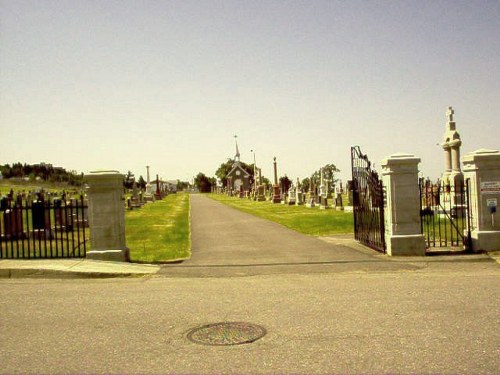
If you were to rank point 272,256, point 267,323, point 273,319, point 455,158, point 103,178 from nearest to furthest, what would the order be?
1. point 267,323
2. point 273,319
3. point 103,178
4. point 272,256
5. point 455,158

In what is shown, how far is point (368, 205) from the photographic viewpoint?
13.4 meters

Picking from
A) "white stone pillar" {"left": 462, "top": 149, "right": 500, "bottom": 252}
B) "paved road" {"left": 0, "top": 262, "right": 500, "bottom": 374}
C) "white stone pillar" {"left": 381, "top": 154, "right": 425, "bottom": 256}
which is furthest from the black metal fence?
"white stone pillar" {"left": 462, "top": 149, "right": 500, "bottom": 252}

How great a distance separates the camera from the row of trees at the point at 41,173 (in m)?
107

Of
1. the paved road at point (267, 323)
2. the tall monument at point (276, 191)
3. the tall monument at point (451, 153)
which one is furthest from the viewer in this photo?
the tall monument at point (276, 191)

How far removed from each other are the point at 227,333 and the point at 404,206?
7628 millimetres

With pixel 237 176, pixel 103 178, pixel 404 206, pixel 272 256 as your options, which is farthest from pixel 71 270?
pixel 237 176

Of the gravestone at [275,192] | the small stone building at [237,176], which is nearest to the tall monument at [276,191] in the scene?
the gravestone at [275,192]

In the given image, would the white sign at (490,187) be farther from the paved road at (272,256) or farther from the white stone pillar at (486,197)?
the paved road at (272,256)

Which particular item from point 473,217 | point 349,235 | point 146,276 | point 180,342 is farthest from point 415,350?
point 349,235

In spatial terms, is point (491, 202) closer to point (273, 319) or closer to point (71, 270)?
point (273, 319)

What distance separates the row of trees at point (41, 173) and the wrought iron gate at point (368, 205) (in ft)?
325

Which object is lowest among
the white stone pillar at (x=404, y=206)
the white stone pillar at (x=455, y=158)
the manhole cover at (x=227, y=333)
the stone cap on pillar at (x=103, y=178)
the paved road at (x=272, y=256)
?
the paved road at (x=272, y=256)

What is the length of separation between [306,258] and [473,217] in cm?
451

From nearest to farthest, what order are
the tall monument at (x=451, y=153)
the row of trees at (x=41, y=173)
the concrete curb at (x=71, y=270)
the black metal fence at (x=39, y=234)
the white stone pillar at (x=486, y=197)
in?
the concrete curb at (x=71, y=270) < the white stone pillar at (x=486, y=197) < the black metal fence at (x=39, y=234) < the tall monument at (x=451, y=153) < the row of trees at (x=41, y=173)
